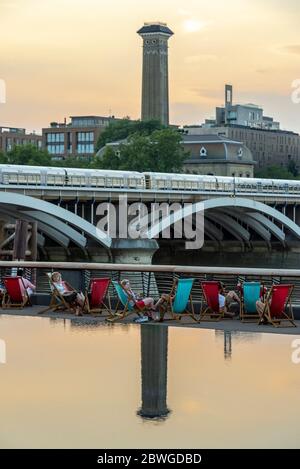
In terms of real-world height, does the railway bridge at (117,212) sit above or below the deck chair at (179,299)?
above

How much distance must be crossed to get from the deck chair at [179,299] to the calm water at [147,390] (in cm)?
140

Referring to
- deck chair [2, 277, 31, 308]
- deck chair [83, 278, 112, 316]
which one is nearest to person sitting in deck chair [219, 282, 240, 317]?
deck chair [83, 278, 112, 316]

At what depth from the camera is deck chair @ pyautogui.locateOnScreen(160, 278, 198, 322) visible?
19.9 meters

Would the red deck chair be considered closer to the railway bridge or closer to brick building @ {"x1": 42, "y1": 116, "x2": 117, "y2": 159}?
the railway bridge

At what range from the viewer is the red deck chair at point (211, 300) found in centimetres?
1970

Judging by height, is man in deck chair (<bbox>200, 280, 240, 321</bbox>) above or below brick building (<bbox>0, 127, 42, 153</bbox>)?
below

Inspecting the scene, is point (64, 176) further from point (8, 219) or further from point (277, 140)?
point (277, 140)

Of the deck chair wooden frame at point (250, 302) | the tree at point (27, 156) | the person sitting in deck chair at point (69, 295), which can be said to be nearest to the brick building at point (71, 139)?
the tree at point (27, 156)

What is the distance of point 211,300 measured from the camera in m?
19.9

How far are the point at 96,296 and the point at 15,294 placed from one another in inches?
67.4

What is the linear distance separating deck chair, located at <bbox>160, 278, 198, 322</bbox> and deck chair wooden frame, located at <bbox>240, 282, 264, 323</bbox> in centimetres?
76

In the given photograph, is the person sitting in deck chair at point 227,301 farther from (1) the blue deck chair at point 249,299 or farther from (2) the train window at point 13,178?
(2) the train window at point 13,178

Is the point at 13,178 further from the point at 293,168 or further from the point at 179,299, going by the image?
the point at 293,168
